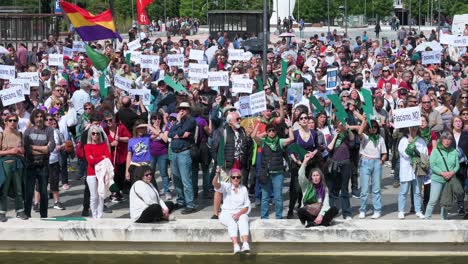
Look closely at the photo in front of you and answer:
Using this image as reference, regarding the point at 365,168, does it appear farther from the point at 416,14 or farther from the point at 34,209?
the point at 416,14

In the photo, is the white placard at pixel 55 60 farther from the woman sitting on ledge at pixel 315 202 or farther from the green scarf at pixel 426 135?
the woman sitting on ledge at pixel 315 202

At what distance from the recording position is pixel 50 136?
14562mm

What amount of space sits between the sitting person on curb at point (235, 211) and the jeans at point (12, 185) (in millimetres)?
2883

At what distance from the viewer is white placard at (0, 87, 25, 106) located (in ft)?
55.4

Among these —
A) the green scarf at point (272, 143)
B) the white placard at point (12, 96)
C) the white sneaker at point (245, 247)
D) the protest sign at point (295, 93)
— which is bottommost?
the white sneaker at point (245, 247)

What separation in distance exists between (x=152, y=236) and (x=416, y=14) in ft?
297

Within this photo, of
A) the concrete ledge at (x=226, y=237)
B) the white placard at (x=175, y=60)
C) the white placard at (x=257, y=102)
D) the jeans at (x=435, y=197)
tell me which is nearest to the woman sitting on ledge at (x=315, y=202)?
the concrete ledge at (x=226, y=237)

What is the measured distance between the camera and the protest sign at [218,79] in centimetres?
1967

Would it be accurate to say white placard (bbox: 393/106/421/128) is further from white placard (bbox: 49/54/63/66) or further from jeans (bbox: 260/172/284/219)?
white placard (bbox: 49/54/63/66)

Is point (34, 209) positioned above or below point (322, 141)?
below

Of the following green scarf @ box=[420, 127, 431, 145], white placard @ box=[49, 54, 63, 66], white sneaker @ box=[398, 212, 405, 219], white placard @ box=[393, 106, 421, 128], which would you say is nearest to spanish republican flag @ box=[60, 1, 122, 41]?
white placard @ box=[49, 54, 63, 66]

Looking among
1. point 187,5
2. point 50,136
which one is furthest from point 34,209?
point 187,5

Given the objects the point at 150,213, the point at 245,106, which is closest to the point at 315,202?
the point at 150,213

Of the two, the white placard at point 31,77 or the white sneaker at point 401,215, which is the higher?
the white placard at point 31,77
